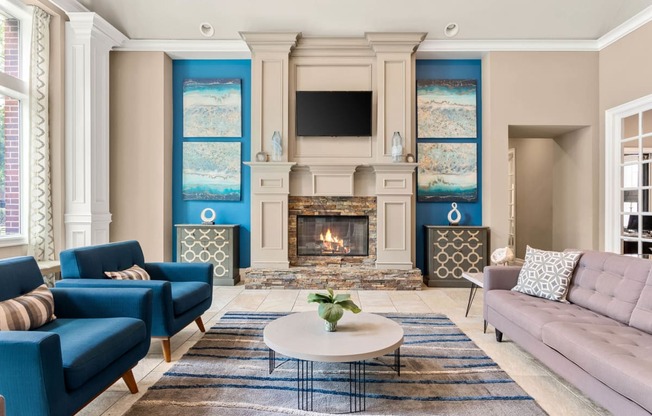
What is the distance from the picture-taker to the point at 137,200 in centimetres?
542

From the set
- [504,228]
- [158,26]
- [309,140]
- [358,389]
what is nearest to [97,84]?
[158,26]

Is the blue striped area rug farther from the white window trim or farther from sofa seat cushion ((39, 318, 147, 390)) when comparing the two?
the white window trim

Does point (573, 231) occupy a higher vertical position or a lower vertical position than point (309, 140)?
lower

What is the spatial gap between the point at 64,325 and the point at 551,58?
6341mm

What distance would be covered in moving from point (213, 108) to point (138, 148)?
122cm

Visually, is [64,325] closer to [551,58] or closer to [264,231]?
[264,231]

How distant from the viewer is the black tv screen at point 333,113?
5344 mm

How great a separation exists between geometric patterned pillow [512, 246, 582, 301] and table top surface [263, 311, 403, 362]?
4.23 feet

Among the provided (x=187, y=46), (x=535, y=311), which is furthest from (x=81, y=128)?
(x=535, y=311)

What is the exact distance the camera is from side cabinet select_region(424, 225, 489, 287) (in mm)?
5223

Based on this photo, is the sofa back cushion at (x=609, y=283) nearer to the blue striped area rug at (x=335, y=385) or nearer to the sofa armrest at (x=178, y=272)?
the blue striped area rug at (x=335, y=385)

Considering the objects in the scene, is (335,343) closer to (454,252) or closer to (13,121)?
(454,252)

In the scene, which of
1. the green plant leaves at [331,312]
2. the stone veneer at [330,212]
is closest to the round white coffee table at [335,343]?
the green plant leaves at [331,312]

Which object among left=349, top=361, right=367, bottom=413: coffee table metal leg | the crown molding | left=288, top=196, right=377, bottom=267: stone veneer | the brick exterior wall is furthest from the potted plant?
the crown molding
